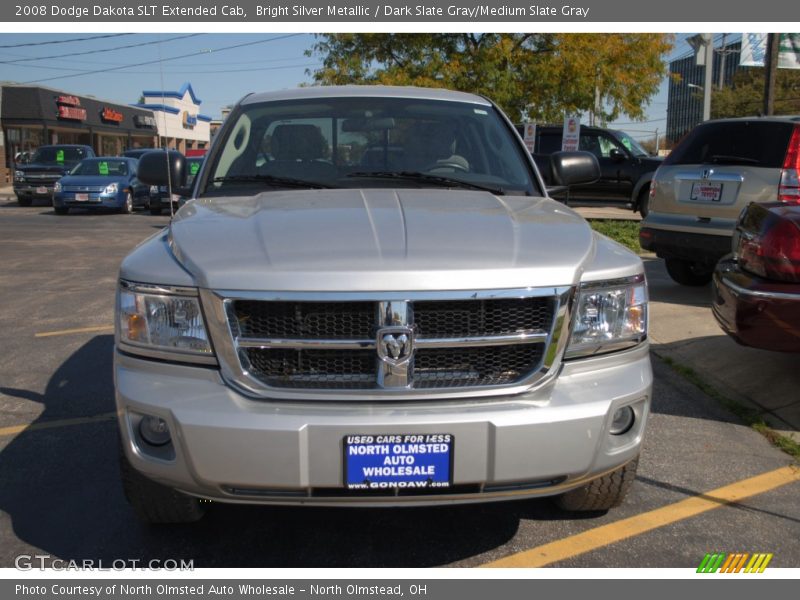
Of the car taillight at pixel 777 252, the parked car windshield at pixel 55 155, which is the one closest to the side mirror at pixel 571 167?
the car taillight at pixel 777 252

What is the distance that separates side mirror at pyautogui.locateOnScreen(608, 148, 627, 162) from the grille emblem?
1496 cm

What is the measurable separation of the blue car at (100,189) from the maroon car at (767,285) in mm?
17161

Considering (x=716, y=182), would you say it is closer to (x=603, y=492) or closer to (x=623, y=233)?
(x=623, y=233)

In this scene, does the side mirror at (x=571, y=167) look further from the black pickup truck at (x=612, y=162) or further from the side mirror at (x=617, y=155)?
the side mirror at (x=617, y=155)

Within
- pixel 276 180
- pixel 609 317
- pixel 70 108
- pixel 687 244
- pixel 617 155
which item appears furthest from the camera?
pixel 70 108

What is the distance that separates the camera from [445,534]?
3.34 meters

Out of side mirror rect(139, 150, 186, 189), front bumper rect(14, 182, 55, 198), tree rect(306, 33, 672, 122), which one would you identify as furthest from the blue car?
side mirror rect(139, 150, 186, 189)

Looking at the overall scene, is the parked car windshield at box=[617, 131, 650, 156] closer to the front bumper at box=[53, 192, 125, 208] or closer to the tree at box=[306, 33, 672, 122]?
the tree at box=[306, 33, 672, 122]

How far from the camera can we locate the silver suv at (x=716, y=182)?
7.43 meters

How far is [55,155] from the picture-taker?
25.0 metres

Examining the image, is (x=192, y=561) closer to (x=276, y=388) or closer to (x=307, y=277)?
(x=276, y=388)

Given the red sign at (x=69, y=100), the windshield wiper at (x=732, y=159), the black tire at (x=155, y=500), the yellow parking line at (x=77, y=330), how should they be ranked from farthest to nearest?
the red sign at (x=69, y=100)
the windshield wiper at (x=732, y=159)
the yellow parking line at (x=77, y=330)
the black tire at (x=155, y=500)

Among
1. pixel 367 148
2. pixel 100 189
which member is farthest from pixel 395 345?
pixel 100 189

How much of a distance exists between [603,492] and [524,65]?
721 inches
